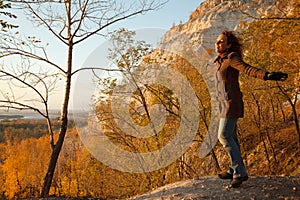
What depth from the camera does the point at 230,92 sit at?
424 centimetres

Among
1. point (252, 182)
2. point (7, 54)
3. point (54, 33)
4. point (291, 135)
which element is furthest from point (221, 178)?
point (291, 135)

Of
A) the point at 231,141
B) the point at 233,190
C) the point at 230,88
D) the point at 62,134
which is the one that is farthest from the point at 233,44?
the point at 62,134

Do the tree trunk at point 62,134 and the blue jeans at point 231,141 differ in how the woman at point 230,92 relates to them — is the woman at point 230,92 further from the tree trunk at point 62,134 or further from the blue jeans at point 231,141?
the tree trunk at point 62,134

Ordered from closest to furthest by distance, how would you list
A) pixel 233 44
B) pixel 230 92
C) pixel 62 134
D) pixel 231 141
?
1. pixel 230 92
2. pixel 231 141
3. pixel 233 44
4. pixel 62 134

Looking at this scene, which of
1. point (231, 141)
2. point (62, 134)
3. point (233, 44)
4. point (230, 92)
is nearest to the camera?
point (230, 92)

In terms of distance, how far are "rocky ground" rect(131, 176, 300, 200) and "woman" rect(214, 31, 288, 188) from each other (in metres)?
0.20

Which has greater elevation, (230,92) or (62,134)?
(230,92)

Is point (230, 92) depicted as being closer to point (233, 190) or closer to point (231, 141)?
point (231, 141)

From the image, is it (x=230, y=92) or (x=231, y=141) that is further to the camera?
(x=231, y=141)

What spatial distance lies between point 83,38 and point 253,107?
278 inches

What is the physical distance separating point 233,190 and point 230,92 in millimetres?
1436

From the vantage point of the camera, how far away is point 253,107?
478 inches

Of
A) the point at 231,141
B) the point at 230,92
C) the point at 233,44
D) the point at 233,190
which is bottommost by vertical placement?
the point at 233,190

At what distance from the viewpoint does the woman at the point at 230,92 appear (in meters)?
4.22
